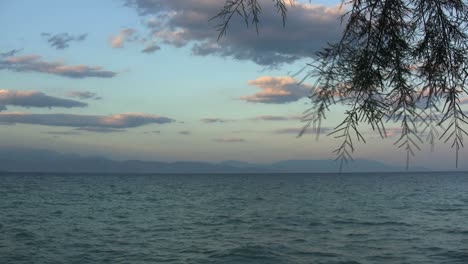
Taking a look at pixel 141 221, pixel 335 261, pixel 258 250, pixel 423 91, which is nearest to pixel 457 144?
pixel 423 91

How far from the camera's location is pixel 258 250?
84.0ft

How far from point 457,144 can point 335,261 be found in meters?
20.8

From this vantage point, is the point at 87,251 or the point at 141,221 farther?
the point at 141,221

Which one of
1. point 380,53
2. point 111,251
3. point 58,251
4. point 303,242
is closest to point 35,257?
point 58,251

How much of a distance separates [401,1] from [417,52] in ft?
1.46

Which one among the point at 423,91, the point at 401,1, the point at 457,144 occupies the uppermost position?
the point at 401,1

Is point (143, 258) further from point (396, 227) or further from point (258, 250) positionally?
point (396, 227)

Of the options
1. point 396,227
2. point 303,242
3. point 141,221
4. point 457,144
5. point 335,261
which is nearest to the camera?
point 457,144

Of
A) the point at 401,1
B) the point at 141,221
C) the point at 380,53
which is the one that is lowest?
the point at 141,221

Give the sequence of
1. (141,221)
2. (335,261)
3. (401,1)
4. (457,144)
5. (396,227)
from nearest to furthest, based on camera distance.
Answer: (457,144)
(401,1)
(335,261)
(396,227)
(141,221)

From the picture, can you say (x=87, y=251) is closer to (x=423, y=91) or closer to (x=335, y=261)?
(x=335, y=261)

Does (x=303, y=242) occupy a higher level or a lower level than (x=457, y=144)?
lower

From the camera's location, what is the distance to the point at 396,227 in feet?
119

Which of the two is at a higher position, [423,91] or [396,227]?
Result: [423,91]
